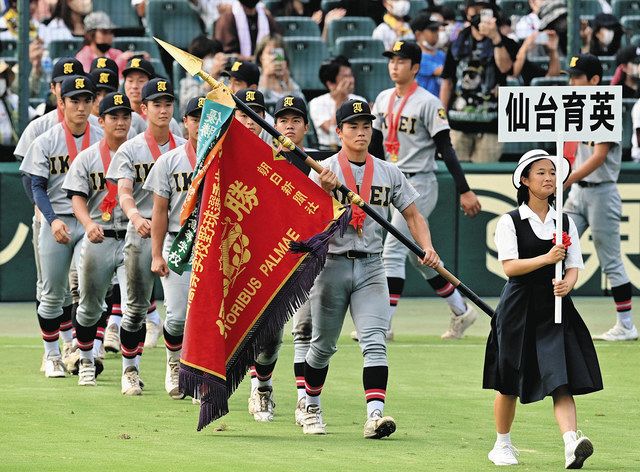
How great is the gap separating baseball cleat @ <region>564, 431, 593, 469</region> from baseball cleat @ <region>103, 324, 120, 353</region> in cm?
582

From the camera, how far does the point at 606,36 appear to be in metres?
18.5

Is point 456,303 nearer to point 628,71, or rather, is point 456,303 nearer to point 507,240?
point 628,71

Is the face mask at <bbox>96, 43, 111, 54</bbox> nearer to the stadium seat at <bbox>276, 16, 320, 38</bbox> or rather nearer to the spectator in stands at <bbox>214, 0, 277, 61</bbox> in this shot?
the spectator in stands at <bbox>214, 0, 277, 61</bbox>

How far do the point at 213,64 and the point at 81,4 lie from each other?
2606 millimetres

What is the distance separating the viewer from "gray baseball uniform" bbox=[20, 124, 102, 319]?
1131cm

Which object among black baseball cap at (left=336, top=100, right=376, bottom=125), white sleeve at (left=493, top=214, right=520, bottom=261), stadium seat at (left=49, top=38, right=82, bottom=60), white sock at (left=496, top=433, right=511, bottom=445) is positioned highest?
black baseball cap at (left=336, top=100, right=376, bottom=125)

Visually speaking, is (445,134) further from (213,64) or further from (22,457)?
(22,457)

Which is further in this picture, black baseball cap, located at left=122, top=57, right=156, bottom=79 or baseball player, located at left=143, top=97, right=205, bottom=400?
black baseball cap, located at left=122, top=57, right=156, bottom=79

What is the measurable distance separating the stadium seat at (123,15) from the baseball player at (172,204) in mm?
7894

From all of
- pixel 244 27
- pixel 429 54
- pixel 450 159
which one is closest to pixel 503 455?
pixel 450 159

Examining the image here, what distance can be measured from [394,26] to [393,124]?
626 centimetres

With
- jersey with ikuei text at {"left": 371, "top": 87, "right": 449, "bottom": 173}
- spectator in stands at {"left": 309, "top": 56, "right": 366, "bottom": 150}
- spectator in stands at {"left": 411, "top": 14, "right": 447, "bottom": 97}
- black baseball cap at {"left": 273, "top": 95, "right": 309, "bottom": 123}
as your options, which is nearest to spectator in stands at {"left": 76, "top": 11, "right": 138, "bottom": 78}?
spectator in stands at {"left": 309, "top": 56, "right": 366, "bottom": 150}

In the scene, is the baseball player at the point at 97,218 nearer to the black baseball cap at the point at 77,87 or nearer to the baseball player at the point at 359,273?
the black baseball cap at the point at 77,87

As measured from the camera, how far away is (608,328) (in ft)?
46.1
